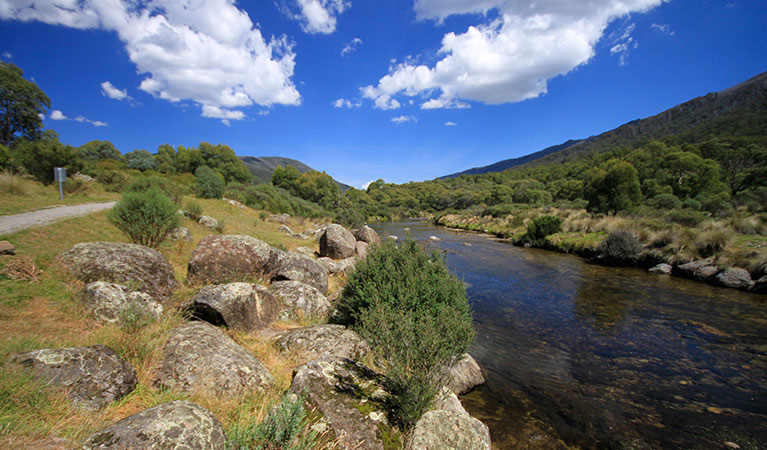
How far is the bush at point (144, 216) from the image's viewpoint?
7.55m

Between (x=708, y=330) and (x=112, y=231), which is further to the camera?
(x=112, y=231)

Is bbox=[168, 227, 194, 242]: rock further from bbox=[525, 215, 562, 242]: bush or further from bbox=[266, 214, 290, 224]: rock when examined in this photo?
bbox=[525, 215, 562, 242]: bush

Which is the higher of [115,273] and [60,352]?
[115,273]

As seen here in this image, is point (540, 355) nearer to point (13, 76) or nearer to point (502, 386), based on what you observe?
point (502, 386)

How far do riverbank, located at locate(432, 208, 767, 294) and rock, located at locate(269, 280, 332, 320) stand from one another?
16.3m

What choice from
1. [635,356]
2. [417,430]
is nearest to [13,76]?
[417,430]

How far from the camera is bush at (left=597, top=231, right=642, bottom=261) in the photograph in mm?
16266

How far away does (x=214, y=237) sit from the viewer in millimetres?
7000

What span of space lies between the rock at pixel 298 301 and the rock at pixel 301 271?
0.65 m

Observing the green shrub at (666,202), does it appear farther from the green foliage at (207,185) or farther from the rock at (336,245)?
the green foliage at (207,185)

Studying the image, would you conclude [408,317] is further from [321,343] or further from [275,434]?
[275,434]

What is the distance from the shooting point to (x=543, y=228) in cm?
2445

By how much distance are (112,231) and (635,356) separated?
1506 cm

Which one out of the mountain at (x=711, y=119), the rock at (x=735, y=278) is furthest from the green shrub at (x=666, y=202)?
the mountain at (x=711, y=119)
